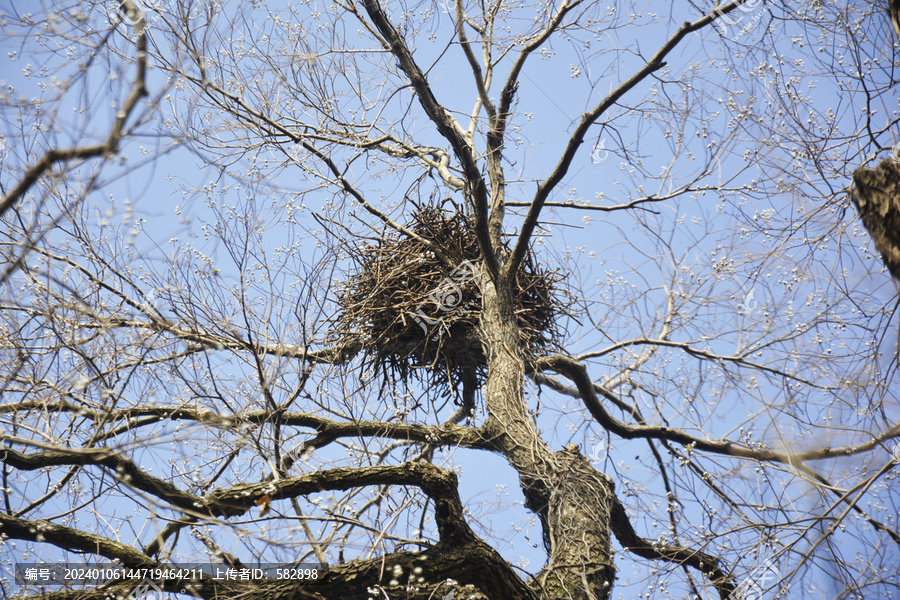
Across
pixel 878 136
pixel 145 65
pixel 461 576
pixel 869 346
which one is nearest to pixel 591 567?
pixel 461 576

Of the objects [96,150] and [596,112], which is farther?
[596,112]

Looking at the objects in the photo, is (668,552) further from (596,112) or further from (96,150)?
(96,150)

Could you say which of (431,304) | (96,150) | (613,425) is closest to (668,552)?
(613,425)

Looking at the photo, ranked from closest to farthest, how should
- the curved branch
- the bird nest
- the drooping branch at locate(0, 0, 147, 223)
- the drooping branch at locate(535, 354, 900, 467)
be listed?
the drooping branch at locate(0, 0, 147, 223) < the curved branch < the drooping branch at locate(535, 354, 900, 467) < the bird nest

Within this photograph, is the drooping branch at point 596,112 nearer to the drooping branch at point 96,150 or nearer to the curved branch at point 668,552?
the curved branch at point 668,552

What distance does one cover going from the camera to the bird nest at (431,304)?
4.12 meters

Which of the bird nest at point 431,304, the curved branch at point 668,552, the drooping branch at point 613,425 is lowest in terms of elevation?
the curved branch at point 668,552

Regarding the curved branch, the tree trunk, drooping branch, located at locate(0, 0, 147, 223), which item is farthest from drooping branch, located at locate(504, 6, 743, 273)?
drooping branch, located at locate(0, 0, 147, 223)

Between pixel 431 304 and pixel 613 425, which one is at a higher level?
pixel 431 304

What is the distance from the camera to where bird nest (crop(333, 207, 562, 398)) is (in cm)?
412

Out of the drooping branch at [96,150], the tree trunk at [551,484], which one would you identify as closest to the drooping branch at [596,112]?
the tree trunk at [551,484]

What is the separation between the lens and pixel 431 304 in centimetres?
413

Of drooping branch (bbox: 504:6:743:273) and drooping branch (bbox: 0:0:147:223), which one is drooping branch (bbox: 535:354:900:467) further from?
drooping branch (bbox: 0:0:147:223)

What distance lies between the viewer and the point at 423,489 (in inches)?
103
